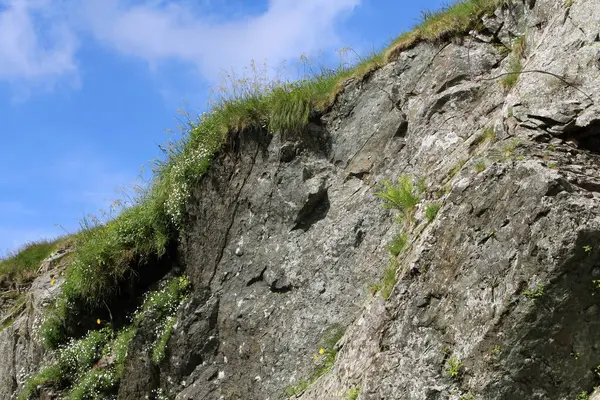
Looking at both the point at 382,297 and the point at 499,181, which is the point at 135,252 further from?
the point at 499,181

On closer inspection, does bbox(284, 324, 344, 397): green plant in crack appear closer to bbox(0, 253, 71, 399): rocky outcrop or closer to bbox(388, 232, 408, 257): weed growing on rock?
bbox(388, 232, 408, 257): weed growing on rock

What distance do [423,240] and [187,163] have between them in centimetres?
554

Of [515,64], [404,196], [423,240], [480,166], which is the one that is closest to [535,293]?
[423,240]

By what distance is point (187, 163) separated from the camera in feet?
35.6

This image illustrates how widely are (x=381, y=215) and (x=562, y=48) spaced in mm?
2914

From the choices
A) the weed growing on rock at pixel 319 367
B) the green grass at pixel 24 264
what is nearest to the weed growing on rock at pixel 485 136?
the weed growing on rock at pixel 319 367

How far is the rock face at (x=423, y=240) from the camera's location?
5188 millimetres

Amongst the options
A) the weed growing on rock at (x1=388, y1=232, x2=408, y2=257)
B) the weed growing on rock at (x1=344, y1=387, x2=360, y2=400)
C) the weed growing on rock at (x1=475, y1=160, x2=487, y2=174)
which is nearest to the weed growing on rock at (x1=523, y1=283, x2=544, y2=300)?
the weed growing on rock at (x1=475, y1=160, x2=487, y2=174)

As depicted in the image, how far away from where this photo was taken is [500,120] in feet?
22.1

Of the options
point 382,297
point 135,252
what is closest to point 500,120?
point 382,297

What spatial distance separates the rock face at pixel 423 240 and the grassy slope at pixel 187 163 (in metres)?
0.23

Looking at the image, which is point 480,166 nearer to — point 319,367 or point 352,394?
point 352,394

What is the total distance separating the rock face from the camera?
5188mm

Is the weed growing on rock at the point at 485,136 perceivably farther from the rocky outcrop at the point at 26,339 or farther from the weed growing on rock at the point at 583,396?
the rocky outcrop at the point at 26,339
